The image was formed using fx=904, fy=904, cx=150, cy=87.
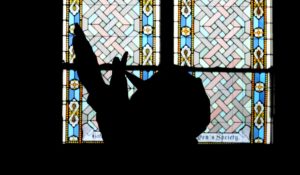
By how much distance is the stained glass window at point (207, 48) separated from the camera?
18.5 feet

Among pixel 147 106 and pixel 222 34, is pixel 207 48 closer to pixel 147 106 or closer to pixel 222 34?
pixel 222 34

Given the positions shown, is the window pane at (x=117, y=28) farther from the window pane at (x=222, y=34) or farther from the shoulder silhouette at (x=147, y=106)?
the shoulder silhouette at (x=147, y=106)

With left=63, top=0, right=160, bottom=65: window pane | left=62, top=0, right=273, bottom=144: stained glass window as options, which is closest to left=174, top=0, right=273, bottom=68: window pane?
left=62, top=0, right=273, bottom=144: stained glass window

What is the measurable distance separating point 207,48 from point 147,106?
1324mm

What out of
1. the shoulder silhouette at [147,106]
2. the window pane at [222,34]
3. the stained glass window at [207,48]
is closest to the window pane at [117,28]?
the stained glass window at [207,48]

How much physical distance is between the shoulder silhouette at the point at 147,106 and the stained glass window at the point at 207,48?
1.10m

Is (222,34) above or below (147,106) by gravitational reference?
above

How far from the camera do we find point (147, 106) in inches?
177

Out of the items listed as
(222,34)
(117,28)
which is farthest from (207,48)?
(117,28)
